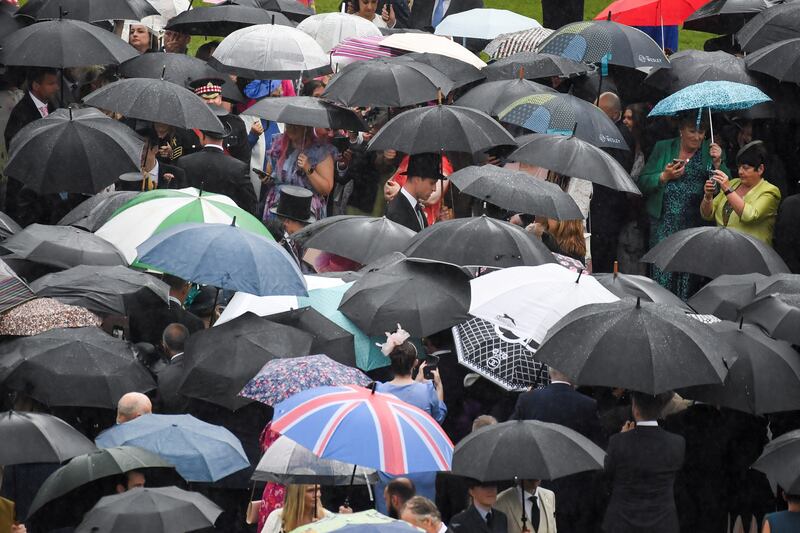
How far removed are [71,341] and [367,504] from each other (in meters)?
1.94

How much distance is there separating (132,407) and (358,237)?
2.77 meters

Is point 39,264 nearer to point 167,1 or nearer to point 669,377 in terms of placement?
point 669,377

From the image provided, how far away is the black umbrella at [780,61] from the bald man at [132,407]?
6.50 m

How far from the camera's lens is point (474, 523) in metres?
8.44

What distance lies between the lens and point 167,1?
18250 millimetres

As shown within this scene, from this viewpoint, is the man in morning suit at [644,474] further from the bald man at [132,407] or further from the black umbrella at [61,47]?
the black umbrella at [61,47]

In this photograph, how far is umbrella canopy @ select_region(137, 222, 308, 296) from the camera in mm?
9711

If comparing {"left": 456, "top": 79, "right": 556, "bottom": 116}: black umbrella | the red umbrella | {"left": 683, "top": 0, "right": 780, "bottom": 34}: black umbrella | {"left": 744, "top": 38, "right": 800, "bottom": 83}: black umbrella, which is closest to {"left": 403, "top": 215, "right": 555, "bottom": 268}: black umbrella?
{"left": 456, "top": 79, "right": 556, "bottom": 116}: black umbrella

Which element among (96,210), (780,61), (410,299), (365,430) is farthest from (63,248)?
(780,61)

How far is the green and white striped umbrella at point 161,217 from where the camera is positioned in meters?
10.9

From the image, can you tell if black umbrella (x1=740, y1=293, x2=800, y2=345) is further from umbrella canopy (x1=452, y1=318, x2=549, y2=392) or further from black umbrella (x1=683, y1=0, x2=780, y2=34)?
black umbrella (x1=683, y1=0, x2=780, y2=34)

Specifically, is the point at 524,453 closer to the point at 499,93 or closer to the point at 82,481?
the point at 82,481

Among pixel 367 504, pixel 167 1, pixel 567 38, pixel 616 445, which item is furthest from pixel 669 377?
pixel 167 1

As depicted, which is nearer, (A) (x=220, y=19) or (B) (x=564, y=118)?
(B) (x=564, y=118)
